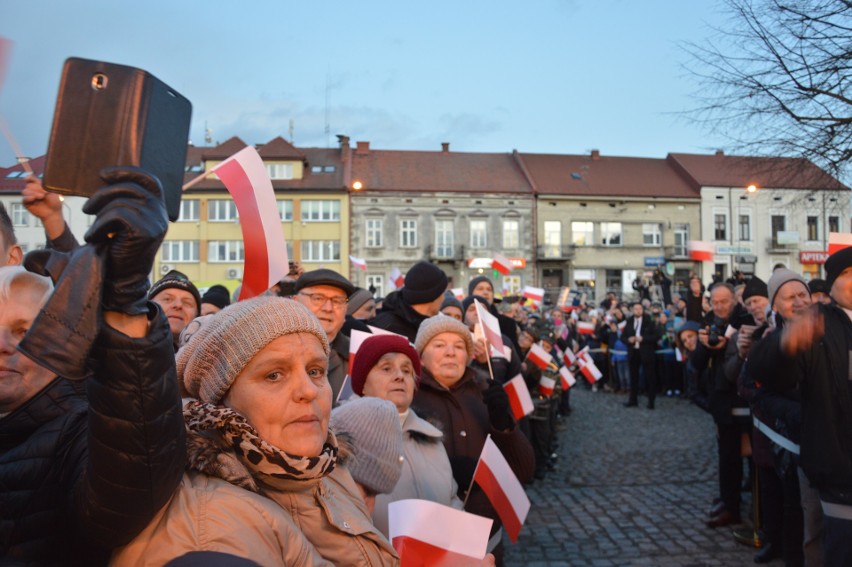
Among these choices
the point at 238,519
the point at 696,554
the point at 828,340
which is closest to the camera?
the point at 238,519

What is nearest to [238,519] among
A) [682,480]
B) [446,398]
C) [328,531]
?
[328,531]

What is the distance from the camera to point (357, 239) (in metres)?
46.4

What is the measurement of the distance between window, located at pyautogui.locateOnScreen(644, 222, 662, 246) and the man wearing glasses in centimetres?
4659

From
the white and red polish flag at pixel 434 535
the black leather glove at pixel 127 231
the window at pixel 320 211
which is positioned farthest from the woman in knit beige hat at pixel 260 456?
the window at pixel 320 211

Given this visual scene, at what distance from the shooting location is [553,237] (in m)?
48.3

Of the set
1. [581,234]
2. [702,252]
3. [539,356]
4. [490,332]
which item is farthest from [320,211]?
[490,332]

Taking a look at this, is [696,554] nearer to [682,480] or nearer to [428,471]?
[682,480]

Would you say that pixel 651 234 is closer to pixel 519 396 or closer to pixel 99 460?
pixel 519 396

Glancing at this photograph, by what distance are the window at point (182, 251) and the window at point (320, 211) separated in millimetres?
7786

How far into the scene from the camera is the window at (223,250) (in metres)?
46.2

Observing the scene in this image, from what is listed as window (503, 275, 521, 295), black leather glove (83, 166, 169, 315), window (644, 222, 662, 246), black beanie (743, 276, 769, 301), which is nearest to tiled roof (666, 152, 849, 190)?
black beanie (743, 276, 769, 301)

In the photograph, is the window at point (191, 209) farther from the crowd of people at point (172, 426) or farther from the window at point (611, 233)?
the crowd of people at point (172, 426)

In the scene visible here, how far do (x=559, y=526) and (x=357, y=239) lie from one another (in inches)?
1601

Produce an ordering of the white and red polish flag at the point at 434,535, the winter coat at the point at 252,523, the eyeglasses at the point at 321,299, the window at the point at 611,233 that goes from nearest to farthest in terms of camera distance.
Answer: the winter coat at the point at 252,523 < the white and red polish flag at the point at 434,535 < the eyeglasses at the point at 321,299 < the window at the point at 611,233
